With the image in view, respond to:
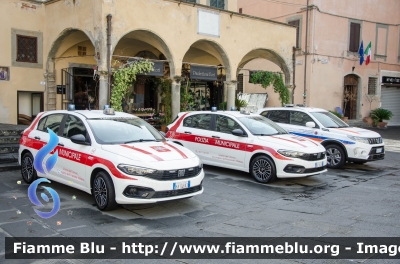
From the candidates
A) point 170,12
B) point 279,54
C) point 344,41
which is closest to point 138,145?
point 170,12

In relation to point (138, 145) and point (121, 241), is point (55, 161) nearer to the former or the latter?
point (138, 145)

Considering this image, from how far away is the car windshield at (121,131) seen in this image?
688 cm

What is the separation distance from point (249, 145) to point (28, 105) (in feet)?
33.9

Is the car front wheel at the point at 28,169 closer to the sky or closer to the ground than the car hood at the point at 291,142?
closer to the ground

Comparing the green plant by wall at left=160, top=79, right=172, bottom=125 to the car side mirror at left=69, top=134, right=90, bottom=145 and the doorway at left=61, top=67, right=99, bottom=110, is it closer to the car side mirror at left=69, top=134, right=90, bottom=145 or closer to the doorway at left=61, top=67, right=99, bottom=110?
the doorway at left=61, top=67, right=99, bottom=110

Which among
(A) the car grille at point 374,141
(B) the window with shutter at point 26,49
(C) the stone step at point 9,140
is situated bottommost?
(C) the stone step at point 9,140

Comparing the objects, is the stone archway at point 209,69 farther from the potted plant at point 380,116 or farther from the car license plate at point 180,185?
the potted plant at point 380,116

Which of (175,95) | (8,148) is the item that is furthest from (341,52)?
(8,148)

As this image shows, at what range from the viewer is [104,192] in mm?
6328

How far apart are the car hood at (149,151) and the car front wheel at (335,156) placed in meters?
5.68

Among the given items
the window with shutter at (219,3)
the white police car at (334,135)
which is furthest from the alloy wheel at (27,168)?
the window with shutter at (219,3)

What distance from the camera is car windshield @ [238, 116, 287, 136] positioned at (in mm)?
9359

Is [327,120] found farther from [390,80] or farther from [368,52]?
[390,80]

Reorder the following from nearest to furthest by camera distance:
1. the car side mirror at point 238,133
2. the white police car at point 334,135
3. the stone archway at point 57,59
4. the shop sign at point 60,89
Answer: the car side mirror at point 238,133 → the white police car at point 334,135 → the stone archway at point 57,59 → the shop sign at point 60,89
